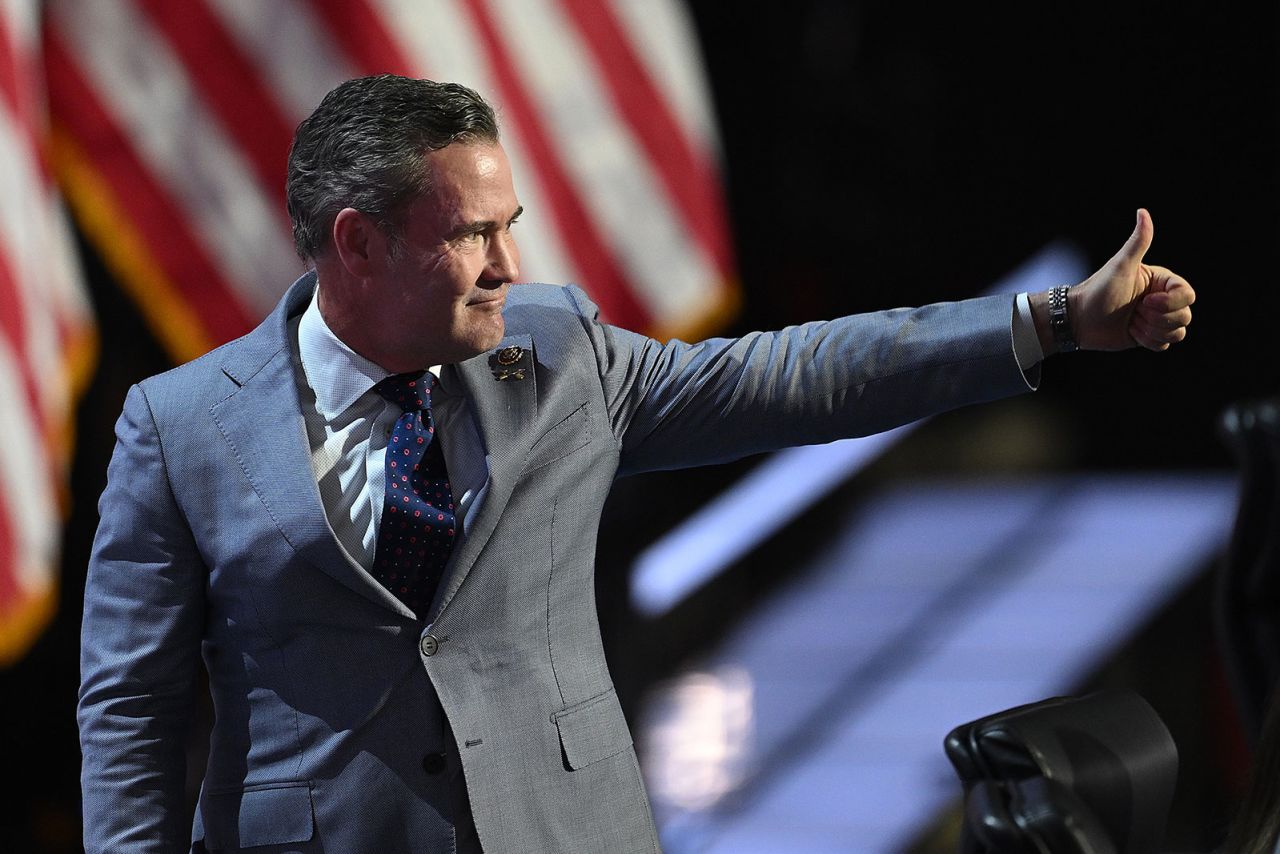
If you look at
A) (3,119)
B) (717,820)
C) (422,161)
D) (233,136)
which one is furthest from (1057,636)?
(422,161)

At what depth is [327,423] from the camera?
190 centimetres

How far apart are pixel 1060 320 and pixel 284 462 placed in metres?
0.96

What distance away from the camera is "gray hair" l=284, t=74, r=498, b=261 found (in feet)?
5.93

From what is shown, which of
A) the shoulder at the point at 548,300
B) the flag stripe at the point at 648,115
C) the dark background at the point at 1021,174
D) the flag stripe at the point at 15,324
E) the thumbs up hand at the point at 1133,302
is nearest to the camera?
the thumbs up hand at the point at 1133,302

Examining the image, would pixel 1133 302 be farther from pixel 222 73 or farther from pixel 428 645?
pixel 222 73

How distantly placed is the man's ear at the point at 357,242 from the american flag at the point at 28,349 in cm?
220

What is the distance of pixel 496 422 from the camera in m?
1.89

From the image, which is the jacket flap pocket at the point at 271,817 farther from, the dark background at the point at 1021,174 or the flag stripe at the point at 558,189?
the dark background at the point at 1021,174

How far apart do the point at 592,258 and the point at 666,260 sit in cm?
28

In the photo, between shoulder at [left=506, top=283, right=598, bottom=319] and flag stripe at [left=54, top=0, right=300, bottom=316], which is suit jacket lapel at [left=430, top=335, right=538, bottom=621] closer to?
shoulder at [left=506, top=283, right=598, bottom=319]

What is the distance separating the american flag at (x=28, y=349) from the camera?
3.76m

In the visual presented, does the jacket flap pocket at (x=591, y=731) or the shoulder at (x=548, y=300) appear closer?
the jacket flap pocket at (x=591, y=731)

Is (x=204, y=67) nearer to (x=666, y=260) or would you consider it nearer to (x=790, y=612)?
(x=666, y=260)

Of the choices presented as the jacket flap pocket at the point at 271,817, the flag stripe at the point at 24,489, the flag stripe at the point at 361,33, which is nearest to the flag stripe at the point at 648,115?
the flag stripe at the point at 361,33
